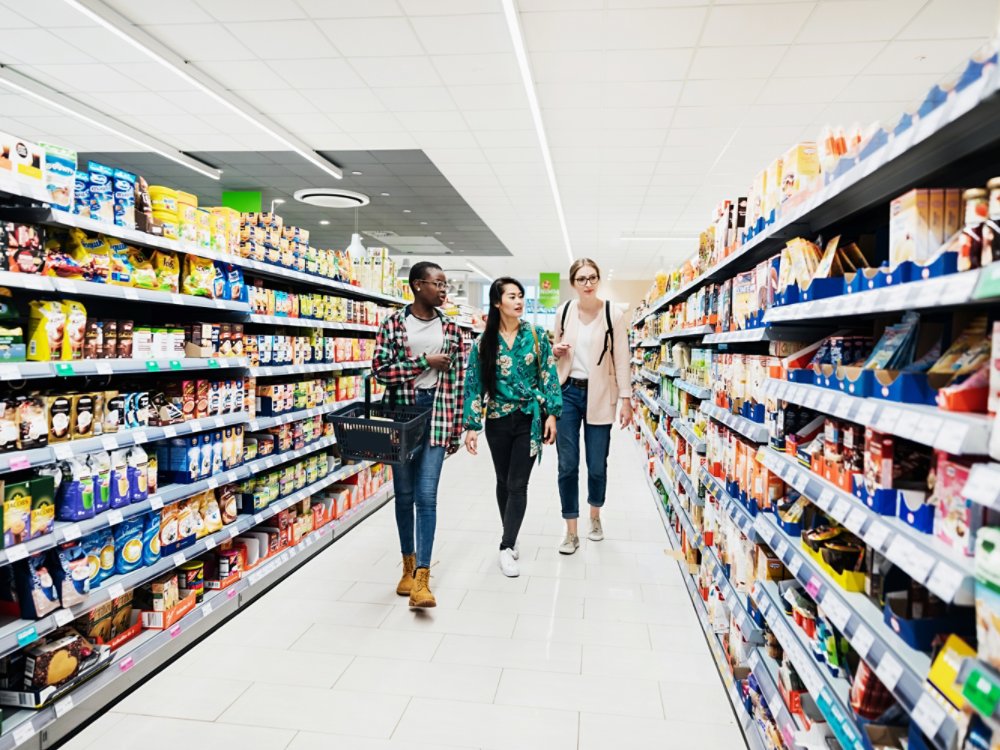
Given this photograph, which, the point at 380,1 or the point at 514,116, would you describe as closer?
the point at 380,1

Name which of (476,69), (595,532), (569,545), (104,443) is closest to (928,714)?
(104,443)

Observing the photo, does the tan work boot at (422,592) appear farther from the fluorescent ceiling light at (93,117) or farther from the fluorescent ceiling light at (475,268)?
the fluorescent ceiling light at (475,268)

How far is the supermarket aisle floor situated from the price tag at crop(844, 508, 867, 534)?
116 centimetres

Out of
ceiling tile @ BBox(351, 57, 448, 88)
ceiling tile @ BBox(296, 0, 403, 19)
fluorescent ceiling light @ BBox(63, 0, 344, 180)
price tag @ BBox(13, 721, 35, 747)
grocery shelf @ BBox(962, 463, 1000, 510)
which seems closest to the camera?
grocery shelf @ BBox(962, 463, 1000, 510)

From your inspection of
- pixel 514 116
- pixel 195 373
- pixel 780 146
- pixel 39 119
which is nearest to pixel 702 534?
pixel 195 373

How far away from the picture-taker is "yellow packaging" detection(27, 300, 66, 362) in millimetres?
2047

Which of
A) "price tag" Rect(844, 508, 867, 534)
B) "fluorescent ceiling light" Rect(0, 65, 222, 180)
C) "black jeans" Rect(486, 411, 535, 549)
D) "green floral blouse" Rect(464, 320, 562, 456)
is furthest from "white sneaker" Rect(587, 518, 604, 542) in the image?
"fluorescent ceiling light" Rect(0, 65, 222, 180)

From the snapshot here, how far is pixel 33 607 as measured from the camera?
6.56ft

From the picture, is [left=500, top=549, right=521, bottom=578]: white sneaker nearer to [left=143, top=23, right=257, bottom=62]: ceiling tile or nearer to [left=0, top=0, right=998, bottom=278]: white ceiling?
[left=0, top=0, right=998, bottom=278]: white ceiling

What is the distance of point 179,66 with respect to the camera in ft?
18.1

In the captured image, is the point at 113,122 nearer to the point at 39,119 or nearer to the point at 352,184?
the point at 39,119

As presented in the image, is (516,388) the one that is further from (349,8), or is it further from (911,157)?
(349,8)

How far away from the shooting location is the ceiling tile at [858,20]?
4305 millimetres

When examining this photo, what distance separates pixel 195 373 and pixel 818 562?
2.93 metres
